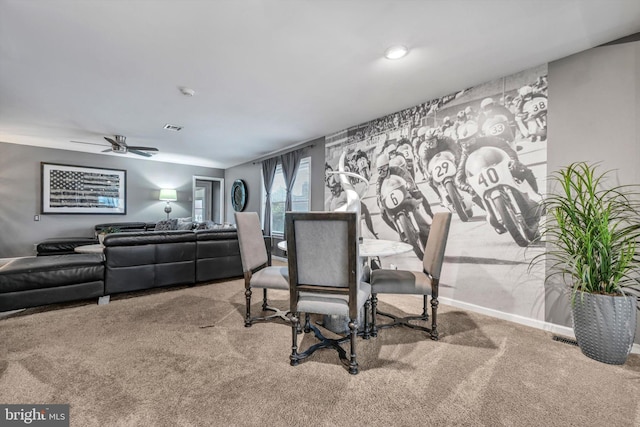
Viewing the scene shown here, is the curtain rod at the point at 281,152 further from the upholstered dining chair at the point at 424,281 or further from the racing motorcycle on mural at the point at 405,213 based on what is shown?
the upholstered dining chair at the point at 424,281

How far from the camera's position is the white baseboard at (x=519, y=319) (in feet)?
7.38

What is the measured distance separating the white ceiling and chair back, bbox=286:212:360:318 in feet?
4.75

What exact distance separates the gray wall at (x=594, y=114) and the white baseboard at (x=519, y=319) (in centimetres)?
5

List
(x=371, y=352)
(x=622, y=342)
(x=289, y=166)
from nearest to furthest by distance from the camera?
1. (x=622, y=342)
2. (x=371, y=352)
3. (x=289, y=166)

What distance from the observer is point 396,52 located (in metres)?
2.29

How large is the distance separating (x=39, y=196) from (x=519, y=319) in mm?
8396

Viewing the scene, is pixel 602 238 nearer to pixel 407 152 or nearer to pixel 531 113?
pixel 531 113

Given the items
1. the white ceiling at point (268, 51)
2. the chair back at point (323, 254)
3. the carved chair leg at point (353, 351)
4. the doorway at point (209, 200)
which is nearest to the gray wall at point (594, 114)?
the white ceiling at point (268, 51)

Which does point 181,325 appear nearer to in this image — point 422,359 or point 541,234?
point 422,359

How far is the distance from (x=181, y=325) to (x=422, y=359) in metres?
2.02

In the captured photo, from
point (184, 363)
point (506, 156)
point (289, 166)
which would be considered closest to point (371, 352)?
point (184, 363)

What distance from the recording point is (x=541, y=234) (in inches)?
94.5

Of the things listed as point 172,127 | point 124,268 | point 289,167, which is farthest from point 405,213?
point 172,127

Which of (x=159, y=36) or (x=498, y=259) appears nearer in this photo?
(x=159, y=36)
